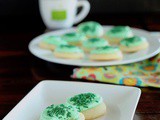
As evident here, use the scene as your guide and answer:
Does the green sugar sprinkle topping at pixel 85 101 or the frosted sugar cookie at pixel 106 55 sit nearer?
the green sugar sprinkle topping at pixel 85 101

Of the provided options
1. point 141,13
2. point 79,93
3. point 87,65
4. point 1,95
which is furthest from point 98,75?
point 141,13

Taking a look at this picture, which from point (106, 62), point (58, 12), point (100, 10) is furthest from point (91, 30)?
point (100, 10)

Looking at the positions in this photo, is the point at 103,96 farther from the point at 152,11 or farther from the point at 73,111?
the point at 152,11

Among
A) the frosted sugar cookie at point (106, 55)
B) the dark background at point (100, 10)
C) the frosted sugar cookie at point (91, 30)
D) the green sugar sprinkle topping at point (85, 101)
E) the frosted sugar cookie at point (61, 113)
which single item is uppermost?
the frosted sugar cookie at point (61, 113)

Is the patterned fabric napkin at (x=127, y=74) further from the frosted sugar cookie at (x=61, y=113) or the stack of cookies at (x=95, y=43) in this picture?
the frosted sugar cookie at (x=61, y=113)

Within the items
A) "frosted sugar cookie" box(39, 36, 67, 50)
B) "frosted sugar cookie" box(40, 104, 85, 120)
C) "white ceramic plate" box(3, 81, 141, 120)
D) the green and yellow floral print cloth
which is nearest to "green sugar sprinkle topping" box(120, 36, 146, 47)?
the green and yellow floral print cloth

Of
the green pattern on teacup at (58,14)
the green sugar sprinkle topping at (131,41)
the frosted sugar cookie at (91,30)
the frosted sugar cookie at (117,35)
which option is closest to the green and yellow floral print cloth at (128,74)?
the green sugar sprinkle topping at (131,41)

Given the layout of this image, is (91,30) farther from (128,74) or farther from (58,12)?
(128,74)
